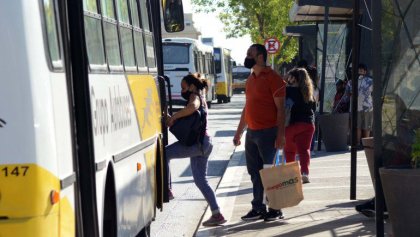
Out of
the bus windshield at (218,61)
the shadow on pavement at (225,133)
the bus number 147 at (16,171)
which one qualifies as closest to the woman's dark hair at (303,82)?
the bus number 147 at (16,171)

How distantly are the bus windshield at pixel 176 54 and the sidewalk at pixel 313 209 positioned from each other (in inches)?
966

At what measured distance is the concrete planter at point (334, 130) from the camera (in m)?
20.3

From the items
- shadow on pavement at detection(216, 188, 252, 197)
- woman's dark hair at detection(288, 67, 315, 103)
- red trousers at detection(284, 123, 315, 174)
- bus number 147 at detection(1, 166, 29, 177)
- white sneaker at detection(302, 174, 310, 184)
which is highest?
bus number 147 at detection(1, 166, 29, 177)

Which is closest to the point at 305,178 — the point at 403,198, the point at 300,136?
the point at 300,136

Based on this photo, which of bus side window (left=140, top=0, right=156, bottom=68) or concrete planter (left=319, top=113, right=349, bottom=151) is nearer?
bus side window (left=140, top=0, right=156, bottom=68)

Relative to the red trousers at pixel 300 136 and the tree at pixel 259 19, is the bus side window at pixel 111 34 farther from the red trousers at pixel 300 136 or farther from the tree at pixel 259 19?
Answer: the tree at pixel 259 19

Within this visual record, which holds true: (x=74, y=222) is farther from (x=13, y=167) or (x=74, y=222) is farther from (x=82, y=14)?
(x=82, y=14)

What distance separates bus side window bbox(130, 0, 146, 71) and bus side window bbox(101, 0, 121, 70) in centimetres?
118

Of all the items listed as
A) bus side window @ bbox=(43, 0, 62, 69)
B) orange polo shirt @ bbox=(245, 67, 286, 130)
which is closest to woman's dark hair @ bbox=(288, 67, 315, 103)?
orange polo shirt @ bbox=(245, 67, 286, 130)

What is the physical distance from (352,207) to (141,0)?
4.02 meters

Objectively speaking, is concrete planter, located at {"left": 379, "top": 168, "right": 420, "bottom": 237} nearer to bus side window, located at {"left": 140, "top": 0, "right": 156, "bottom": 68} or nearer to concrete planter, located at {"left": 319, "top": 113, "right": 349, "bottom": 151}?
bus side window, located at {"left": 140, "top": 0, "right": 156, "bottom": 68}

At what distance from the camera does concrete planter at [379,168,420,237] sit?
8305 millimetres

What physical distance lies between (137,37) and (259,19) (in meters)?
42.9

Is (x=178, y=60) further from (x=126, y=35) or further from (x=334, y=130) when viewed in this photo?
(x=126, y=35)
